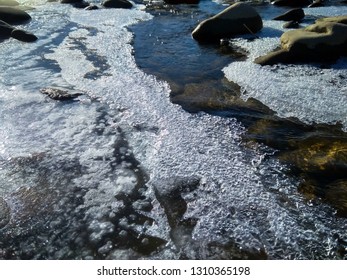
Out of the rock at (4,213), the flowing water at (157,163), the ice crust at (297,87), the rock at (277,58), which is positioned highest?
the rock at (277,58)

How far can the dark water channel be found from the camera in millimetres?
3850

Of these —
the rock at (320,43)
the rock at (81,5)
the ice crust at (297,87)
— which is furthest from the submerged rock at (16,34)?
the rock at (320,43)

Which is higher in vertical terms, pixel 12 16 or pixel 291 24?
pixel 291 24

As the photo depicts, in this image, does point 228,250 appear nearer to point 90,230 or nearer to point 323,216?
point 323,216

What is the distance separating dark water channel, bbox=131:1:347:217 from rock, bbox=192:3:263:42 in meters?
0.35

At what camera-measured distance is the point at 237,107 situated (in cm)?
545

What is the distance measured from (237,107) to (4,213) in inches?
137

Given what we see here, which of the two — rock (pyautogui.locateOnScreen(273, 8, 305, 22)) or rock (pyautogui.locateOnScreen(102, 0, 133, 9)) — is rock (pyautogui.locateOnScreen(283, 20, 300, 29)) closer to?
rock (pyautogui.locateOnScreen(273, 8, 305, 22))

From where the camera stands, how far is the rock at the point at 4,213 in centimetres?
337

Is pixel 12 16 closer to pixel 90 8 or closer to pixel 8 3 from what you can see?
pixel 90 8

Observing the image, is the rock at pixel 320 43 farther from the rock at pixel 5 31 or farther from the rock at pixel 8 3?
the rock at pixel 8 3

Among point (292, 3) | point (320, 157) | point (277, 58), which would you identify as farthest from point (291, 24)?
point (320, 157)

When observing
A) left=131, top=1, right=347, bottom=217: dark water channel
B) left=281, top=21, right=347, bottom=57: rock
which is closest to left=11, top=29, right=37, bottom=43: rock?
left=131, top=1, right=347, bottom=217: dark water channel

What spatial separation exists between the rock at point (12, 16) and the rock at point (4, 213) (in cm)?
916
